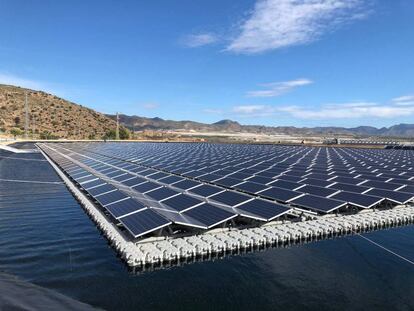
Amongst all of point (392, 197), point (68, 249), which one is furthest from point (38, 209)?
point (392, 197)

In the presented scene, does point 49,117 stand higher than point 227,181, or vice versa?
point 49,117

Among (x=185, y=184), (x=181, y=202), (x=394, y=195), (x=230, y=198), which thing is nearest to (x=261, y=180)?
(x=185, y=184)

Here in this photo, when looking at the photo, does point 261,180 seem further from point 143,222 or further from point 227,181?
point 143,222

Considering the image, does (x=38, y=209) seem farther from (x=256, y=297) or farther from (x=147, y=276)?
(x=256, y=297)

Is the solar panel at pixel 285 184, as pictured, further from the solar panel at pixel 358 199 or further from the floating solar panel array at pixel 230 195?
the solar panel at pixel 358 199

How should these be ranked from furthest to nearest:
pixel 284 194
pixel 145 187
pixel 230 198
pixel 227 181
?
pixel 227 181 → pixel 145 187 → pixel 284 194 → pixel 230 198

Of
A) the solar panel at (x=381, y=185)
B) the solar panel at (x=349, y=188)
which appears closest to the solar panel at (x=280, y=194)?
the solar panel at (x=349, y=188)

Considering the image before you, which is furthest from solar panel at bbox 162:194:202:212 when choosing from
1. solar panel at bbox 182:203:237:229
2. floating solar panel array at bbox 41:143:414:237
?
solar panel at bbox 182:203:237:229
